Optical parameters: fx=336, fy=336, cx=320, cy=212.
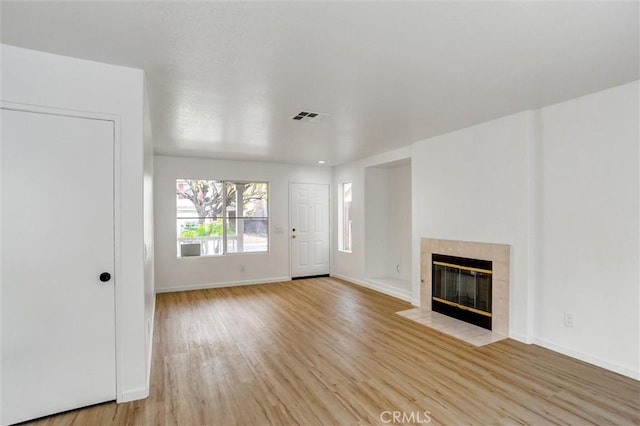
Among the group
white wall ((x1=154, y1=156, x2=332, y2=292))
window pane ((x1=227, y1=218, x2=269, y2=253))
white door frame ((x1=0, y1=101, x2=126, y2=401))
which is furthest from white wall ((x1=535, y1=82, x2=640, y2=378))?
window pane ((x1=227, y1=218, x2=269, y2=253))

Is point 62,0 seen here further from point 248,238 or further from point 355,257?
point 355,257

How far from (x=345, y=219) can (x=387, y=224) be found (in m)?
0.99

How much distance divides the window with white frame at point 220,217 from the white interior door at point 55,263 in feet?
12.7

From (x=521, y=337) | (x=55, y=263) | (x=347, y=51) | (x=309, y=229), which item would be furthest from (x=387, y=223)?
(x=55, y=263)

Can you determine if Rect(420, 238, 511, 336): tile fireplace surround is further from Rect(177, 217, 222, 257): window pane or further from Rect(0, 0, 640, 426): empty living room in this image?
Rect(177, 217, 222, 257): window pane

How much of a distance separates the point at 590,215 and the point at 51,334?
4.46 meters

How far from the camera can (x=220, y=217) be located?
21.4 ft

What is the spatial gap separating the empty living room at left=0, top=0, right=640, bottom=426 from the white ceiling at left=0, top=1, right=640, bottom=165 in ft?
0.06

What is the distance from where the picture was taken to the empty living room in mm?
2039

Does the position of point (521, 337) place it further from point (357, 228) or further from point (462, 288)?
point (357, 228)

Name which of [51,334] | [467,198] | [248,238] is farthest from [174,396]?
[248,238]

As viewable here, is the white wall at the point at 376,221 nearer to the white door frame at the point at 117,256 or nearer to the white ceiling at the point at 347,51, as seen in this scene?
the white ceiling at the point at 347,51

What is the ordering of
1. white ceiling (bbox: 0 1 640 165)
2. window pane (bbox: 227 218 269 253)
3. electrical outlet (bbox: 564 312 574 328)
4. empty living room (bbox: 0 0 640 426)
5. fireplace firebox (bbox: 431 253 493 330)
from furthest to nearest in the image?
window pane (bbox: 227 218 269 253) < fireplace firebox (bbox: 431 253 493 330) < electrical outlet (bbox: 564 312 574 328) < empty living room (bbox: 0 0 640 426) < white ceiling (bbox: 0 1 640 165)

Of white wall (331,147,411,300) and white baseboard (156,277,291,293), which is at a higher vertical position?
white wall (331,147,411,300)
